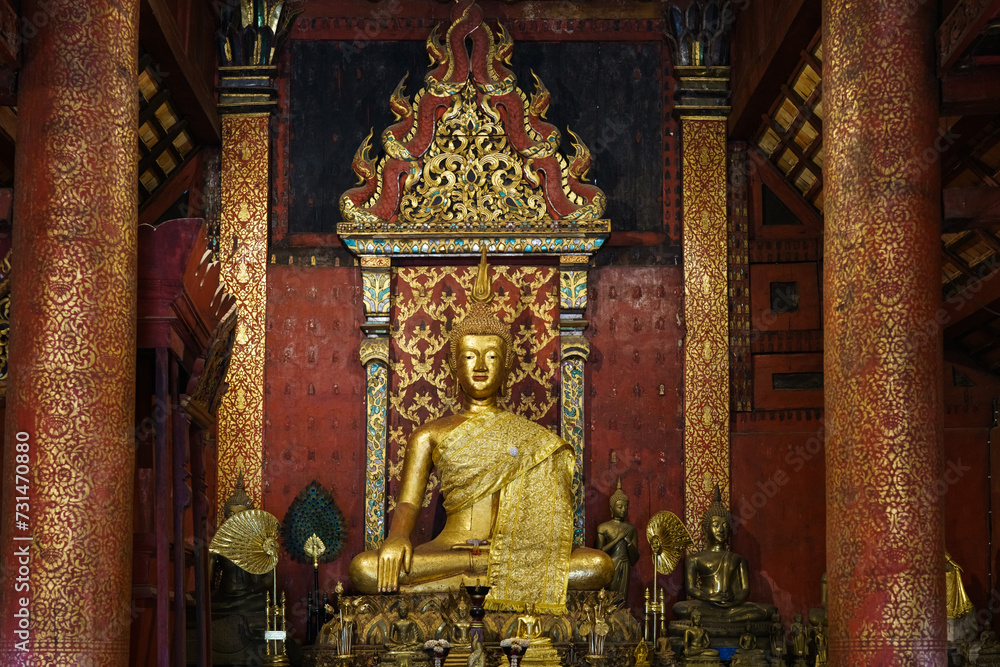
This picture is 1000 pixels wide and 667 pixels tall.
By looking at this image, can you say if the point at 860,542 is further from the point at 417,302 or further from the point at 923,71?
the point at 417,302

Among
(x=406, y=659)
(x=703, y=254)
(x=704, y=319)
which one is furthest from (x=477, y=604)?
(x=703, y=254)

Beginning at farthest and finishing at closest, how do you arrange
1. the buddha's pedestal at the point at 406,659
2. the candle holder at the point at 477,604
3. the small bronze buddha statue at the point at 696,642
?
the small bronze buddha statue at the point at 696,642, the buddha's pedestal at the point at 406,659, the candle holder at the point at 477,604

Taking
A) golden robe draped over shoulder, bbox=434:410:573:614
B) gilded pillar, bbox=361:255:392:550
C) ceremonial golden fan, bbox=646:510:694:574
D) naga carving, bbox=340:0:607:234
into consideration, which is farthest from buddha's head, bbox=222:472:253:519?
ceremonial golden fan, bbox=646:510:694:574

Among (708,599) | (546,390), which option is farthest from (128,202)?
(708,599)

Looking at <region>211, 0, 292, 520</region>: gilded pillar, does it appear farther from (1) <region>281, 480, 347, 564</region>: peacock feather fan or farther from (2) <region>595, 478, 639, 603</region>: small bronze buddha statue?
(2) <region>595, 478, 639, 603</region>: small bronze buddha statue

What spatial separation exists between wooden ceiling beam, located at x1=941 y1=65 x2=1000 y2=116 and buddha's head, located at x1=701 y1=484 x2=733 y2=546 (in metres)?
4.03

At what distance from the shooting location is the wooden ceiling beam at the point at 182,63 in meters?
9.28

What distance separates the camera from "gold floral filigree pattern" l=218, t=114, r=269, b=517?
10.9 meters

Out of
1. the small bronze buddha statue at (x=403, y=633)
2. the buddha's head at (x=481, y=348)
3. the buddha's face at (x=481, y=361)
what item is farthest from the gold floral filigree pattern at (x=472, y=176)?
the small bronze buddha statue at (x=403, y=633)

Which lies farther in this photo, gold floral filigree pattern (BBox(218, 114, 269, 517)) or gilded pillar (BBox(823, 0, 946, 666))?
gold floral filigree pattern (BBox(218, 114, 269, 517))

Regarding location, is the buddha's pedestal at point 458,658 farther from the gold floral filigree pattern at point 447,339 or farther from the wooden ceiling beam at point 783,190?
the wooden ceiling beam at point 783,190

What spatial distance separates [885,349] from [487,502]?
3846 mm

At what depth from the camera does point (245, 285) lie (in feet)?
36.2

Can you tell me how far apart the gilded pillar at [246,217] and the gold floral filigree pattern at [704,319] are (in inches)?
132
